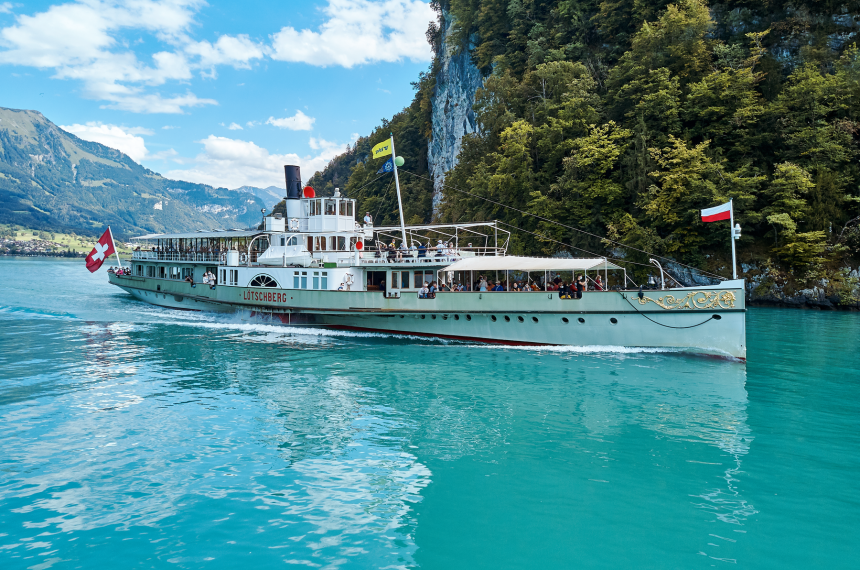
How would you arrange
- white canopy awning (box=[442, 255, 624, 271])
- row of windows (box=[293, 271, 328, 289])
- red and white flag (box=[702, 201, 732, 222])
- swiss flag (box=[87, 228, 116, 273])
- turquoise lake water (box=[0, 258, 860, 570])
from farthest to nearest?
swiss flag (box=[87, 228, 116, 273]), row of windows (box=[293, 271, 328, 289]), white canopy awning (box=[442, 255, 624, 271]), red and white flag (box=[702, 201, 732, 222]), turquoise lake water (box=[0, 258, 860, 570])

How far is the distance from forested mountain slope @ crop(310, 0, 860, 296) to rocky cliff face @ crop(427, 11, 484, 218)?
1856 cm

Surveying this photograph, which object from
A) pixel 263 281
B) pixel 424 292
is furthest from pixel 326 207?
pixel 424 292

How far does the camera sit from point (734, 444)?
11.4 meters

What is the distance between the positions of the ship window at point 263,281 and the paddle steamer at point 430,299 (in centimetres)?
9

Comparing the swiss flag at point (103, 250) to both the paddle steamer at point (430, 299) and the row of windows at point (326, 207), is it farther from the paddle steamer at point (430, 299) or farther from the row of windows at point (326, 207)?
the row of windows at point (326, 207)

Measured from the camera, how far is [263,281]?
3144 cm

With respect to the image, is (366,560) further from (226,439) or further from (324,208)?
(324,208)

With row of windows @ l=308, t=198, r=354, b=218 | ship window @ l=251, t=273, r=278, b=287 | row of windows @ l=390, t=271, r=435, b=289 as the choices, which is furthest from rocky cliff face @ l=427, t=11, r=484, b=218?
row of windows @ l=390, t=271, r=435, b=289

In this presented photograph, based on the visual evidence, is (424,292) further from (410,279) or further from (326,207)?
(326,207)

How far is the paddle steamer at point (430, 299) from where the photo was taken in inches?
812

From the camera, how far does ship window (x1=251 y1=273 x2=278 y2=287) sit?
3092 cm

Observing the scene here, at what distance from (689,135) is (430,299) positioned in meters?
27.8

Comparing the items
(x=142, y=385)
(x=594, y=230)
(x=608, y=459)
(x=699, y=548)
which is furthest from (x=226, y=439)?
(x=594, y=230)

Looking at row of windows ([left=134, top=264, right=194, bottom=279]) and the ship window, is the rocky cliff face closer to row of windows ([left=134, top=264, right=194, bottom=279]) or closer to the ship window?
row of windows ([left=134, top=264, right=194, bottom=279])
